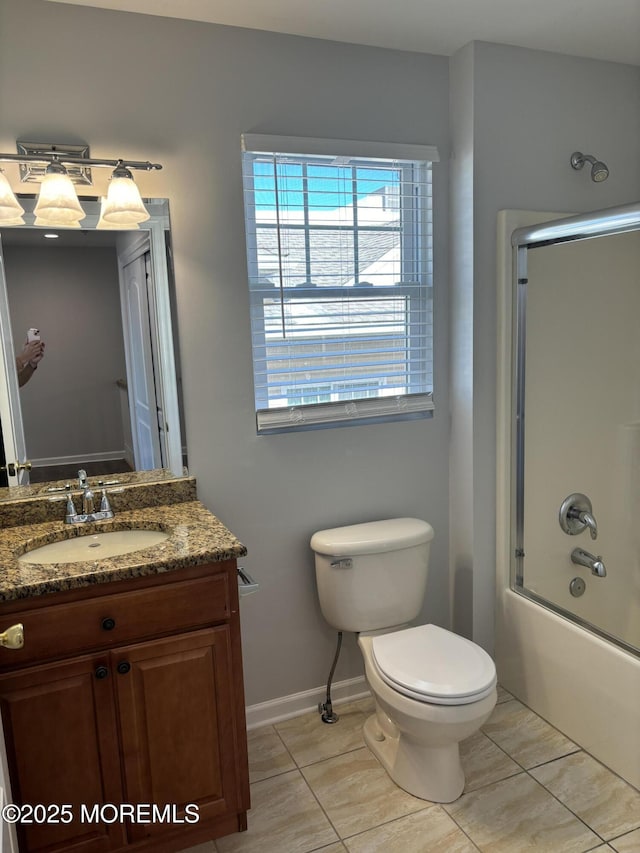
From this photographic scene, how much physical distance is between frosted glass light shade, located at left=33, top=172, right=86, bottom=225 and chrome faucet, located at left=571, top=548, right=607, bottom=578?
2.15 m

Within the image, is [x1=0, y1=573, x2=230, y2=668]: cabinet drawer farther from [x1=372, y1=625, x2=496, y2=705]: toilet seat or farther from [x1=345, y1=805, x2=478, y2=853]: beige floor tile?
[x1=345, y1=805, x2=478, y2=853]: beige floor tile

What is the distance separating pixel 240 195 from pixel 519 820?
212 cm

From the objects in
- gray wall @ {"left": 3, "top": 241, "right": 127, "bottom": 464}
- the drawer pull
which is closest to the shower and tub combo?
gray wall @ {"left": 3, "top": 241, "right": 127, "bottom": 464}

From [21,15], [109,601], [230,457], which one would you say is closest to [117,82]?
[21,15]

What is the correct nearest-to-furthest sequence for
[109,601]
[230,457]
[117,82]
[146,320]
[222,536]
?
1. [109,601]
2. [222,536]
3. [117,82]
4. [146,320]
5. [230,457]

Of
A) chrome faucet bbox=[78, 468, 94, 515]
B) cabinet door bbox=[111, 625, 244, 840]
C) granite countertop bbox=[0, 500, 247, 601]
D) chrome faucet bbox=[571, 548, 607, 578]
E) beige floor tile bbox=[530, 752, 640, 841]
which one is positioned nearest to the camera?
granite countertop bbox=[0, 500, 247, 601]

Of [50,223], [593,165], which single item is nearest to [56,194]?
[50,223]

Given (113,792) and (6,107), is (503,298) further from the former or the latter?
(113,792)

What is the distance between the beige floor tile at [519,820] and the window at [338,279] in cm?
129

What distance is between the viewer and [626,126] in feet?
8.33

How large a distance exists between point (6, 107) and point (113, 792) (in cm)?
191

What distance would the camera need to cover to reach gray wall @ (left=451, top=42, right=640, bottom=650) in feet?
7.56

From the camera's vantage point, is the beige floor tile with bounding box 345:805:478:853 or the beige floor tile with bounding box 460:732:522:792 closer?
the beige floor tile with bounding box 345:805:478:853

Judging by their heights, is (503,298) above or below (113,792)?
above
